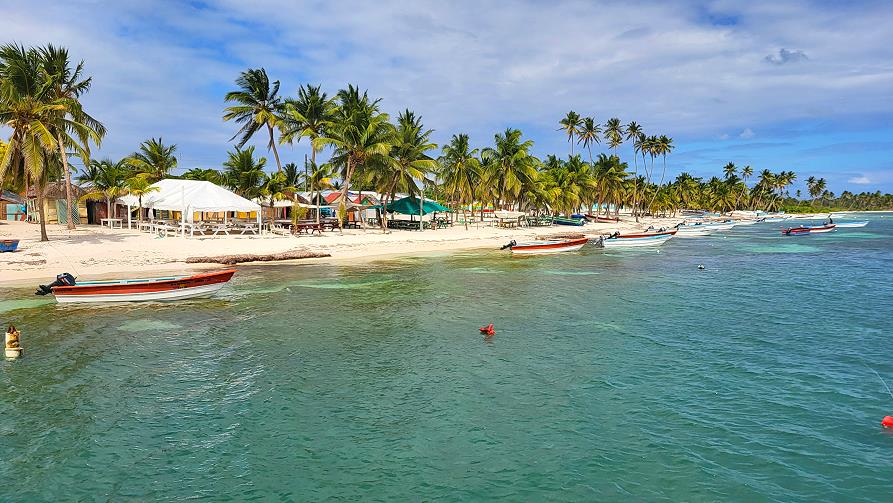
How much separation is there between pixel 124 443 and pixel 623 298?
58.7 ft

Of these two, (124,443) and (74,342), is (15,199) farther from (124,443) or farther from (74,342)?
(124,443)

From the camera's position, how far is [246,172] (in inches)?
1709

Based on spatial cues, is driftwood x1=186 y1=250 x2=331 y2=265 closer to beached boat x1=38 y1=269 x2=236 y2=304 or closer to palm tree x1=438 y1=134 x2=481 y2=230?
beached boat x1=38 y1=269 x2=236 y2=304

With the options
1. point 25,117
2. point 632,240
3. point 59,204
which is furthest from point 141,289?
point 632,240

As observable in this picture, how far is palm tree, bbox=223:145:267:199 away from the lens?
4378 centimetres

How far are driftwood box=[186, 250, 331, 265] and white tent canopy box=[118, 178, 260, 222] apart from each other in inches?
271

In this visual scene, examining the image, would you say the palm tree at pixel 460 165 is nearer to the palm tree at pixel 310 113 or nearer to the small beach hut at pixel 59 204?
the palm tree at pixel 310 113

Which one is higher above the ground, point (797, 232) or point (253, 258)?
point (253, 258)

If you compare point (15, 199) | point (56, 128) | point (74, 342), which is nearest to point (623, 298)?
point (74, 342)

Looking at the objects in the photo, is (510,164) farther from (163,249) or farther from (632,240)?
(163,249)

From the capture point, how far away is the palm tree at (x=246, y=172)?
43781 mm

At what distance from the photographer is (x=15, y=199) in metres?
55.4

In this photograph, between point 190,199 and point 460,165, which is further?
point 460,165

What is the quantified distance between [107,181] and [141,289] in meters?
30.0
